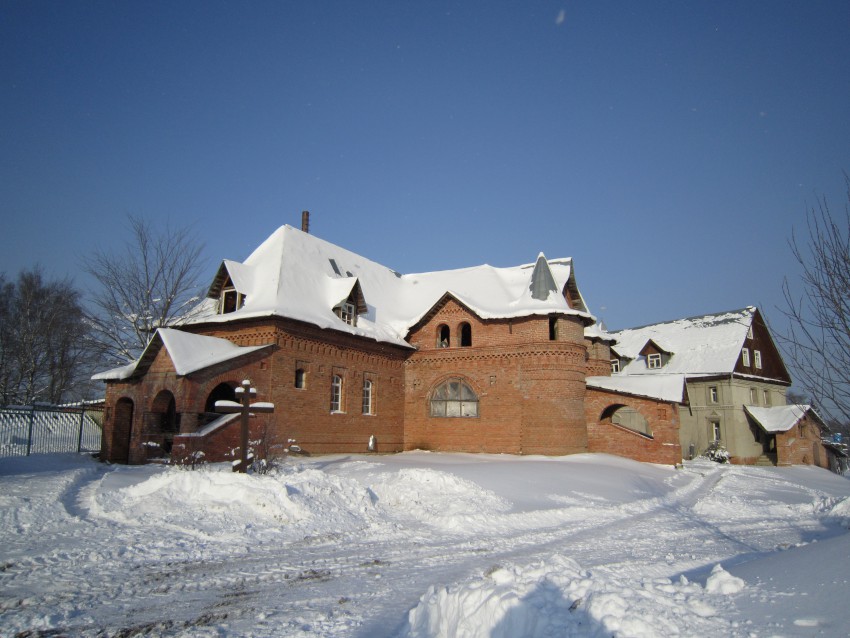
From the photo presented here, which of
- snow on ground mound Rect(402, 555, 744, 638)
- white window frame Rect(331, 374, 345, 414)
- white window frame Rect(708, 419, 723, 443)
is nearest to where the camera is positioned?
snow on ground mound Rect(402, 555, 744, 638)

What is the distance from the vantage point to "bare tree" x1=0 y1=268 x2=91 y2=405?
34.0m

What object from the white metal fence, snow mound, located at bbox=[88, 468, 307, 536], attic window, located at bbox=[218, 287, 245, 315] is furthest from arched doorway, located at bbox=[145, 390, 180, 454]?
snow mound, located at bbox=[88, 468, 307, 536]

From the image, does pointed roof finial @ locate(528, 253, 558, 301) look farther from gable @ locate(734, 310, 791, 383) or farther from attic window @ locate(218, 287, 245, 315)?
gable @ locate(734, 310, 791, 383)

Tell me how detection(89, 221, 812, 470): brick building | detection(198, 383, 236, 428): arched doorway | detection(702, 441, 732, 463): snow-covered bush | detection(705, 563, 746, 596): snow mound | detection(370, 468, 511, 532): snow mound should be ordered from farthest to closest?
detection(702, 441, 732, 463): snow-covered bush, detection(89, 221, 812, 470): brick building, detection(198, 383, 236, 428): arched doorway, detection(370, 468, 511, 532): snow mound, detection(705, 563, 746, 596): snow mound

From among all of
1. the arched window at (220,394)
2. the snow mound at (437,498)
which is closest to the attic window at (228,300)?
the arched window at (220,394)

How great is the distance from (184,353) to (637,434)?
19142 millimetres

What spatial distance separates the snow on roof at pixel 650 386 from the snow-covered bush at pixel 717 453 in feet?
32.8

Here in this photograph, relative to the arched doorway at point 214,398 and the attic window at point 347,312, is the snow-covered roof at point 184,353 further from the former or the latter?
the attic window at point 347,312

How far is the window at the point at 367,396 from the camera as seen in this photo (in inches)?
1072

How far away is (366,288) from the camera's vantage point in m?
31.0

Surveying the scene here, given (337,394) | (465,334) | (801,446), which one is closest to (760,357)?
(801,446)

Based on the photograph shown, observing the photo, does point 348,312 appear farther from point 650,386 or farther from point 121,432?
point 650,386

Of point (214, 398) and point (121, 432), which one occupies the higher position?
point (214, 398)

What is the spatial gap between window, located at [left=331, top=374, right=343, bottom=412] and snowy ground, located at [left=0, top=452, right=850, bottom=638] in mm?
7233
